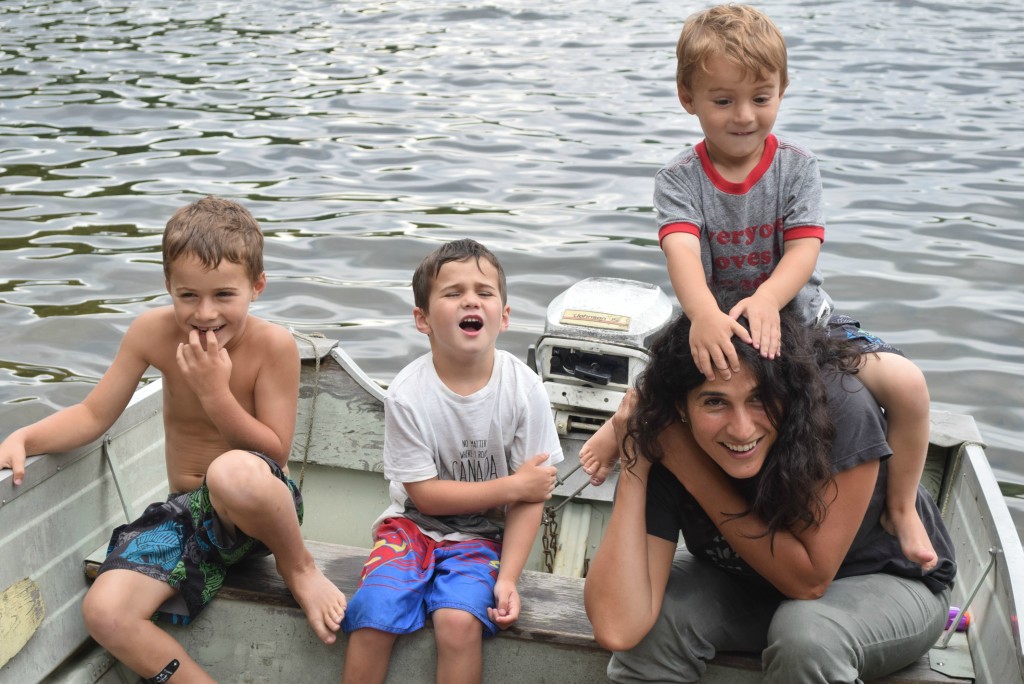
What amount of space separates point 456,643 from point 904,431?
1085 mm

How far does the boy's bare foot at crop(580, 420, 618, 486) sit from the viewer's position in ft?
8.58

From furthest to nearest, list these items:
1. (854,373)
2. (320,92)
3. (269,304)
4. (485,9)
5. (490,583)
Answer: (485,9), (320,92), (269,304), (490,583), (854,373)

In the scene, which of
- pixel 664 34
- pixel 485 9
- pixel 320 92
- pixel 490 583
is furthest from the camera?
pixel 485 9

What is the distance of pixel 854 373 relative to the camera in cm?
242

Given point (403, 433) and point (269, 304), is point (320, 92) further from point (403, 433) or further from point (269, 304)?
point (403, 433)

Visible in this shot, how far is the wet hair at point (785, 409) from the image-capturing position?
2.27m

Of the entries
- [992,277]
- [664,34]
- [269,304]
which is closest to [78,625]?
[269,304]

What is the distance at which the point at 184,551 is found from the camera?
9.07 feet

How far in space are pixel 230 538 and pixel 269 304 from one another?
3752mm

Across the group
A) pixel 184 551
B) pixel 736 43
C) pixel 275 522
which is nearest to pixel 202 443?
pixel 184 551

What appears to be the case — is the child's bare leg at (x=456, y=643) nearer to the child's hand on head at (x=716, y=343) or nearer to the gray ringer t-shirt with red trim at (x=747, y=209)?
the child's hand on head at (x=716, y=343)

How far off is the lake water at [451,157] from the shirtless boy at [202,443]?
8.44ft

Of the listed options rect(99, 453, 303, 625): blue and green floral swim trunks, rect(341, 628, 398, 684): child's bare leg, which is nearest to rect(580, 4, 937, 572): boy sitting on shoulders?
rect(341, 628, 398, 684): child's bare leg

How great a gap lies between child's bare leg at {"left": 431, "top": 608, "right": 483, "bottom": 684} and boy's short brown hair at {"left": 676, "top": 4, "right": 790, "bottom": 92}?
133 centimetres
